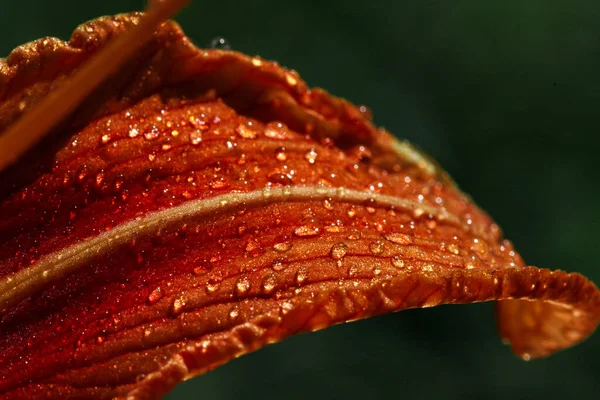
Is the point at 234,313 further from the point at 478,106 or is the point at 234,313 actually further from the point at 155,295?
the point at 478,106

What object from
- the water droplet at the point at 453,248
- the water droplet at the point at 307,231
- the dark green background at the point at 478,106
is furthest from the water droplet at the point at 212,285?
the dark green background at the point at 478,106

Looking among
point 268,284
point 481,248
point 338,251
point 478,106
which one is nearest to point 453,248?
point 481,248

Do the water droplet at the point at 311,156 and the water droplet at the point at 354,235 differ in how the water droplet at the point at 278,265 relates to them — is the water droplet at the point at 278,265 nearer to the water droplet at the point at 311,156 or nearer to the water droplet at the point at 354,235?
the water droplet at the point at 354,235

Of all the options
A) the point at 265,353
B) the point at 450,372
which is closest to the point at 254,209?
→ the point at 265,353

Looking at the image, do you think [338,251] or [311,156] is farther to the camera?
[311,156]

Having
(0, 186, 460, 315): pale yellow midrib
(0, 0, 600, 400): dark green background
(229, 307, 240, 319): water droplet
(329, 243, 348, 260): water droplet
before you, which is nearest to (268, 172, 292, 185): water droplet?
(0, 186, 460, 315): pale yellow midrib

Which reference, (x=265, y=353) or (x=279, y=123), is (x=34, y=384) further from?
(x=265, y=353)
